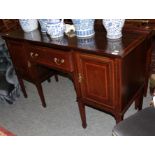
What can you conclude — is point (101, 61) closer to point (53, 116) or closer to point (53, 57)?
point (53, 57)

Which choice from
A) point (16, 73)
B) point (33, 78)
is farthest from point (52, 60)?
point (16, 73)

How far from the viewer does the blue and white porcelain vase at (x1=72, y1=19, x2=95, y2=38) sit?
139 centimetres

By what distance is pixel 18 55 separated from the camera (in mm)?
1865

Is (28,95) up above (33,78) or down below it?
below

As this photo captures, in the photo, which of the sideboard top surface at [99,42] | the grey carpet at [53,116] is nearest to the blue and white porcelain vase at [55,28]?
the sideboard top surface at [99,42]

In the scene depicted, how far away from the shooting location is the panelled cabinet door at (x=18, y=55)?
1777 mm

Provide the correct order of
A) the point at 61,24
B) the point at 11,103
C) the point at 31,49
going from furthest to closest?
the point at 11,103 < the point at 31,49 < the point at 61,24

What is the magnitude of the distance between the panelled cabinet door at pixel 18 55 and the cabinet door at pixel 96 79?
577 millimetres

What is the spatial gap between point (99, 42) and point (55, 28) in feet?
1.09

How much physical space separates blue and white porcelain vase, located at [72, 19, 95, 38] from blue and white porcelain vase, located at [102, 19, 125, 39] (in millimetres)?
117

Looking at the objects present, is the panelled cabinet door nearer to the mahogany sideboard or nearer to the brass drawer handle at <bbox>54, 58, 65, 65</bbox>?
the mahogany sideboard

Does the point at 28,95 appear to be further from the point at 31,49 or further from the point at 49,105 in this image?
the point at 31,49

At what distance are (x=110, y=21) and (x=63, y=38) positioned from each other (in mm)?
384
